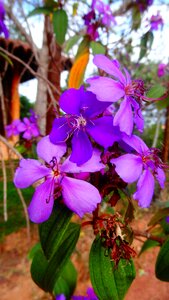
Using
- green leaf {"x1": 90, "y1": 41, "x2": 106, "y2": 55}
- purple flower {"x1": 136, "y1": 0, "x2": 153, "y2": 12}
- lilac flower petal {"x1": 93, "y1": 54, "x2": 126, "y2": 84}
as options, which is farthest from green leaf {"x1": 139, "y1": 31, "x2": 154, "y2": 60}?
lilac flower petal {"x1": 93, "y1": 54, "x2": 126, "y2": 84}

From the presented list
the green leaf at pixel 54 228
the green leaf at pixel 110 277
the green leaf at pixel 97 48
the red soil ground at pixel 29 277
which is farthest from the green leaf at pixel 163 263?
the red soil ground at pixel 29 277

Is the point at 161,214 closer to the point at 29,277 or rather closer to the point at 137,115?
the point at 137,115

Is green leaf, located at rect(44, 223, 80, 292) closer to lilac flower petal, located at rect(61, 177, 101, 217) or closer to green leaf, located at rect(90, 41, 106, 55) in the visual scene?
lilac flower petal, located at rect(61, 177, 101, 217)

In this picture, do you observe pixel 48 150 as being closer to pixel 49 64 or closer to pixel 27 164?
pixel 27 164

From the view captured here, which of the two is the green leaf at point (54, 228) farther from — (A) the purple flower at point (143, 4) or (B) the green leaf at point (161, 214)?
(A) the purple flower at point (143, 4)

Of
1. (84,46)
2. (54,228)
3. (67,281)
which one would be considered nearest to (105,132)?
(54,228)

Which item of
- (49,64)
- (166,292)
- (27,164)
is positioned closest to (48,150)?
(27,164)
